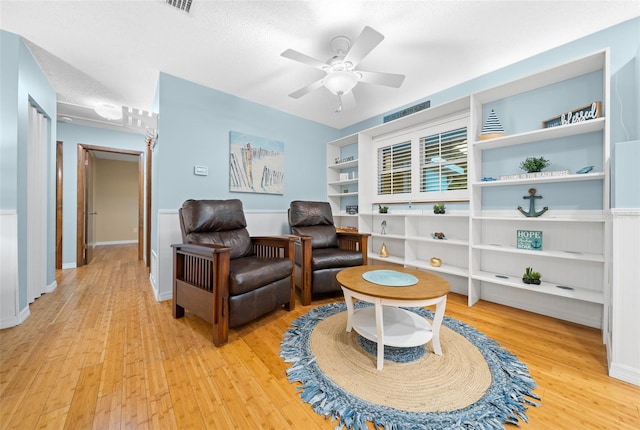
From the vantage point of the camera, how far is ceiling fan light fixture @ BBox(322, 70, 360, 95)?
6.53ft

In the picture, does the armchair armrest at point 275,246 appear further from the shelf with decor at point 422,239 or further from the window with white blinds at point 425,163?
the window with white blinds at point 425,163

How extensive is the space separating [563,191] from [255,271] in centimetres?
279

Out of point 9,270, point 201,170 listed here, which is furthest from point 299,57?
point 9,270

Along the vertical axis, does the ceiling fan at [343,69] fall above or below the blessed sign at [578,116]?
above

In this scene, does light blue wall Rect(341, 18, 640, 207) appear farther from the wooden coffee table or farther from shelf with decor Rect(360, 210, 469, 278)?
the wooden coffee table

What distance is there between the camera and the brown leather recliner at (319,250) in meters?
2.49

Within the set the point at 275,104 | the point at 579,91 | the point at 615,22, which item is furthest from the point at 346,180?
the point at 615,22

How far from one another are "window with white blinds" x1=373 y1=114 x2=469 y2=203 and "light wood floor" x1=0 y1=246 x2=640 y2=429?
1.46 metres

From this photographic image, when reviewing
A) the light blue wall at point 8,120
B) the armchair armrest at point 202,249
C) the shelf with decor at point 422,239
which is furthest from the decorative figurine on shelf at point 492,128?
the light blue wall at point 8,120

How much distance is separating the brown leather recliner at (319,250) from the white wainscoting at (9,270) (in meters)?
2.34

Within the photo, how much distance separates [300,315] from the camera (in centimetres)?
222

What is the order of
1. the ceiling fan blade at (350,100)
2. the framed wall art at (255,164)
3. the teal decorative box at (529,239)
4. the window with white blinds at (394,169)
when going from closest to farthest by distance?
the teal decorative box at (529,239) → the ceiling fan blade at (350,100) → the framed wall art at (255,164) → the window with white blinds at (394,169)

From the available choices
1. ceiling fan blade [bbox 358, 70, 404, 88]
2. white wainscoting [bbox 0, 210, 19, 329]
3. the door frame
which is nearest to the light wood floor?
white wainscoting [bbox 0, 210, 19, 329]

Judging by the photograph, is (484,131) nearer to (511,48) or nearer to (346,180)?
(511,48)
